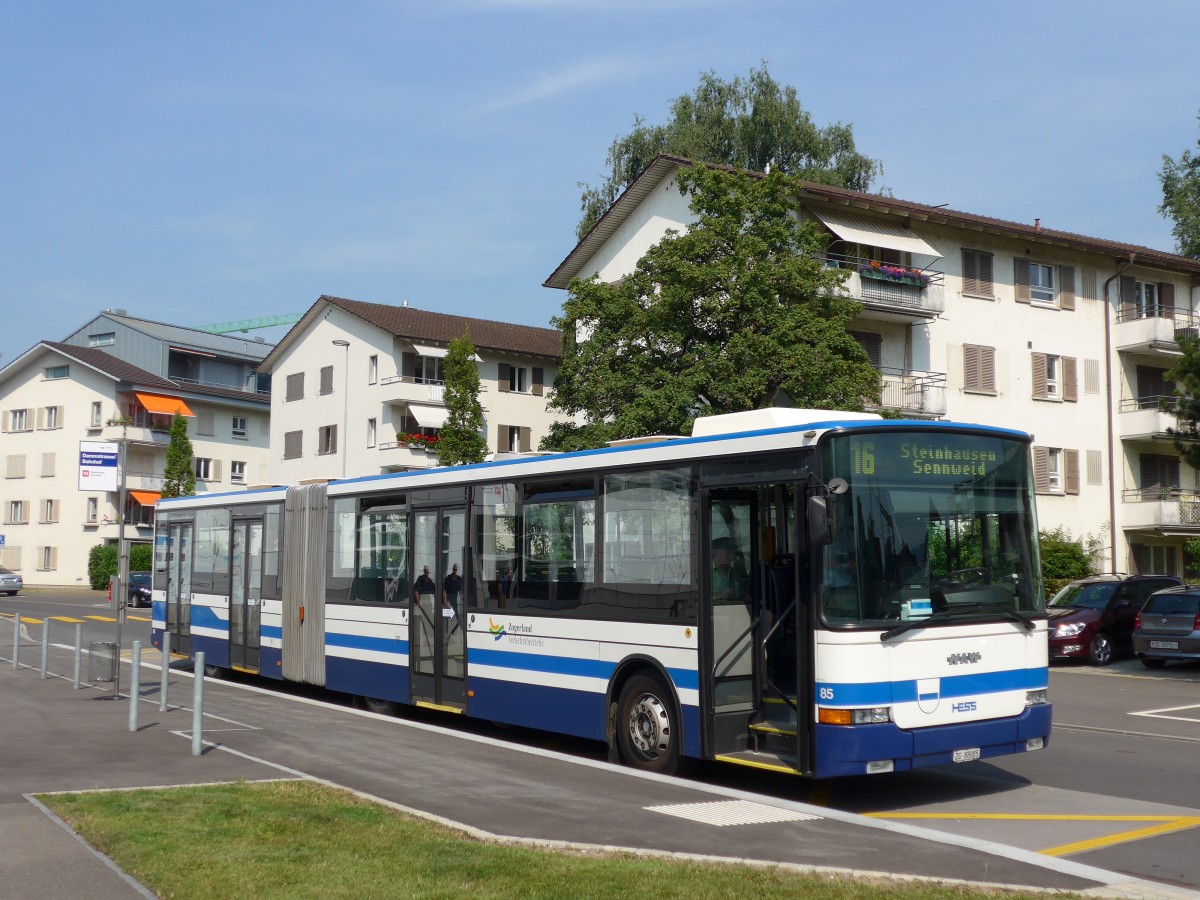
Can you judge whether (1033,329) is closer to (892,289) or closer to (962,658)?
(892,289)

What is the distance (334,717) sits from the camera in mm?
15336

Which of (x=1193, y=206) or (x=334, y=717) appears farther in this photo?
(x=1193, y=206)

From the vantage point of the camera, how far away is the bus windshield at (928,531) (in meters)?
9.84

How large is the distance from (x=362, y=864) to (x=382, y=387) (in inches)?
2168

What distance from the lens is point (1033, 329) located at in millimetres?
44688

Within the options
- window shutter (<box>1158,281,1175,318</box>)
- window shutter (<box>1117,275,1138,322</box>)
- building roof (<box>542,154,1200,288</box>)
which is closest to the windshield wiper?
building roof (<box>542,154,1200,288</box>)

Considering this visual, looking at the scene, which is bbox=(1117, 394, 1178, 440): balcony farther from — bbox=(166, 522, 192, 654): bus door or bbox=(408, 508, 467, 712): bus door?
bbox=(408, 508, 467, 712): bus door

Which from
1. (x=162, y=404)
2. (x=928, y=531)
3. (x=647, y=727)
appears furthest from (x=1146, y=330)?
(x=162, y=404)

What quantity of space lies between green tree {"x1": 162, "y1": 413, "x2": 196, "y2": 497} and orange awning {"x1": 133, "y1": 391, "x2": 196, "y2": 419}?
2908mm

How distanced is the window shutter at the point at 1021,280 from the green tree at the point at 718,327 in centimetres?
1326

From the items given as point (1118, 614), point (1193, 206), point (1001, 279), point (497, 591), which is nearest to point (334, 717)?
point (497, 591)

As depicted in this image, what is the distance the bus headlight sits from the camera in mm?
9609

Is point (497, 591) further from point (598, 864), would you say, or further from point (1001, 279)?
point (1001, 279)

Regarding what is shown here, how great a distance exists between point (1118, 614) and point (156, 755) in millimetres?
20867
